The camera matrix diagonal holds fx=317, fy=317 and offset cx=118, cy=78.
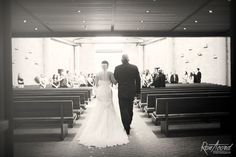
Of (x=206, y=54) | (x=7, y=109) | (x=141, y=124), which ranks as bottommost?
(x=141, y=124)

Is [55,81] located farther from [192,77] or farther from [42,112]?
[42,112]

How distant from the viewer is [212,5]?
938cm

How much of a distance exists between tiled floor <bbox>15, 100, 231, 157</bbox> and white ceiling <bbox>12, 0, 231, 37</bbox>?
3.80 metres

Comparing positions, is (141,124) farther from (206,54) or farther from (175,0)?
(206,54)

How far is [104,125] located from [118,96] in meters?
0.77

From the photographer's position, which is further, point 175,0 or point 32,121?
point 175,0

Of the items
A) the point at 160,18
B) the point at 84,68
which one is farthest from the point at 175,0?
the point at 84,68

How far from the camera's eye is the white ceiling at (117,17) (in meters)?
9.01

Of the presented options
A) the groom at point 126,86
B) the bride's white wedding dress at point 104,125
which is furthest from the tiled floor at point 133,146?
the groom at point 126,86

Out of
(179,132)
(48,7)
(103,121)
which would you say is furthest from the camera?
(48,7)

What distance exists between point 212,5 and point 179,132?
4426 mm

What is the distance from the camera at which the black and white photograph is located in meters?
5.11

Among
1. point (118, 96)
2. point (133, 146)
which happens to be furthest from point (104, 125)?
point (133, 146)

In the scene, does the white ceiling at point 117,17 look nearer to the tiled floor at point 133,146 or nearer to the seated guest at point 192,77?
the tiled floor at point 133,146
